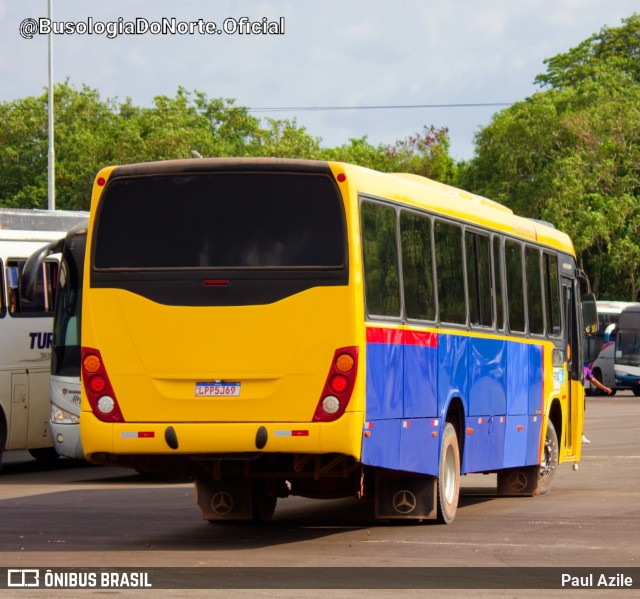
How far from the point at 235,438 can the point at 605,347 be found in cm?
4912

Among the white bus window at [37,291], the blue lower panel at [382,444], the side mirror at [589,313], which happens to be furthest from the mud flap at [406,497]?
the white bus window at [37,291]

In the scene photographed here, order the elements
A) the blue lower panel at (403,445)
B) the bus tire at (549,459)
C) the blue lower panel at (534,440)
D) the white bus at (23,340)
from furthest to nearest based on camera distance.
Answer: the white bus at (23,340) → the bus tire at (549,459) → the blue lower panel at (534,440) → the blue lower panel at (403,445)

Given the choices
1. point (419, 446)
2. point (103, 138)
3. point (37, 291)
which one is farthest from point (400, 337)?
point (103, 138)

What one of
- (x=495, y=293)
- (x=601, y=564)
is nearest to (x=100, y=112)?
(x=495, y=293)

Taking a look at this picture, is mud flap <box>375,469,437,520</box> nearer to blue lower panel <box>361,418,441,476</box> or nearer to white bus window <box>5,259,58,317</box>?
blue lower panel <box>361,418,441,476</box>

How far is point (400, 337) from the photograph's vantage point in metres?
13.7

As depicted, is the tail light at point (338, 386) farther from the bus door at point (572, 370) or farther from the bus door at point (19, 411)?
the bus door at point (19, 411)

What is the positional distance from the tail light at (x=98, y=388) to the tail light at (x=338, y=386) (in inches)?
63.1

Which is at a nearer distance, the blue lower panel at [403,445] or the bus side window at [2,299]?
the blue lower panel at [403,445]

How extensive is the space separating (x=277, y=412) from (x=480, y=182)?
61.6 m

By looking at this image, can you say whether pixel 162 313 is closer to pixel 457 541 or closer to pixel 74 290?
pixel 457 541

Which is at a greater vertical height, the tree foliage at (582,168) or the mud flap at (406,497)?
the tree foliage at (582,168)

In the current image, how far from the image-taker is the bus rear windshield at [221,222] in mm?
12984

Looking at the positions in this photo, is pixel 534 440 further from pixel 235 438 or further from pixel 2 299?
pixel 2 299
